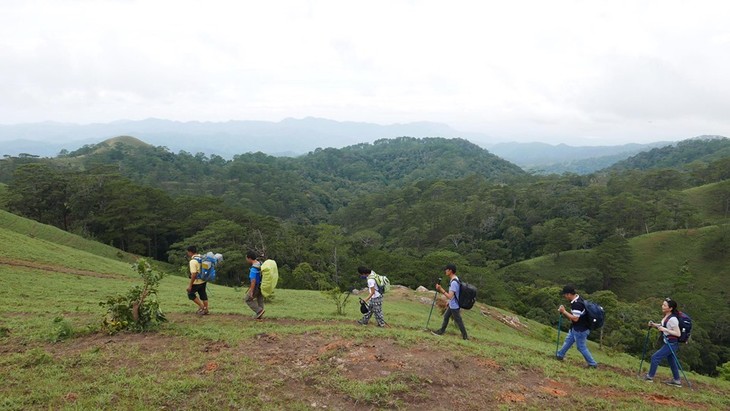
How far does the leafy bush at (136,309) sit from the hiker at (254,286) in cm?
196

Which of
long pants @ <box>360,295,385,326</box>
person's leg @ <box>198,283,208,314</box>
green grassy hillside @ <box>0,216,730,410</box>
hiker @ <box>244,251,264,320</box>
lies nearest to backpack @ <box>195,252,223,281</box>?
person's leg @ <box>198,283,208,314</box>

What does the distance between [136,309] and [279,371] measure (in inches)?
156

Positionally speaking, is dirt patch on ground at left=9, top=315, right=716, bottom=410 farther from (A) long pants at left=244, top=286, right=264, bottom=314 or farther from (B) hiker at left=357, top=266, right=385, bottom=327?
(B) hiker at left=357, top=266, right=385, bottom=327

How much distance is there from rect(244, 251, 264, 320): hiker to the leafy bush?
1961mm

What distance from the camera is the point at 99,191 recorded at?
4984 cm

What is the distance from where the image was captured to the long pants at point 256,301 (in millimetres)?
10570

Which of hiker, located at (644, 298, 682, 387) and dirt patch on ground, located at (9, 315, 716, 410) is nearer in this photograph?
dirt patch on ground, located at (9, 315, 716, 410)

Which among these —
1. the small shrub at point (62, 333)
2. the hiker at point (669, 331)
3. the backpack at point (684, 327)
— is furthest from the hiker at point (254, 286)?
the backpack at point (684, 327)

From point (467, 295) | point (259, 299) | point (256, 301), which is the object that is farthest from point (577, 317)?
point (256, 301)

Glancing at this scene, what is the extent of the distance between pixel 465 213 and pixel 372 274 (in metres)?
69.2

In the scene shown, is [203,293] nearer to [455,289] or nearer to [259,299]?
[259,299]

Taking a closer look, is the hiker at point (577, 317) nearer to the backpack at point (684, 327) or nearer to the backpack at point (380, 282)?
the backpack at point (684, 327)

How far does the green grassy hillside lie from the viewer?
6570mm

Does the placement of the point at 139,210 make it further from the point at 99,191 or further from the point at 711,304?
the point at 711,304
